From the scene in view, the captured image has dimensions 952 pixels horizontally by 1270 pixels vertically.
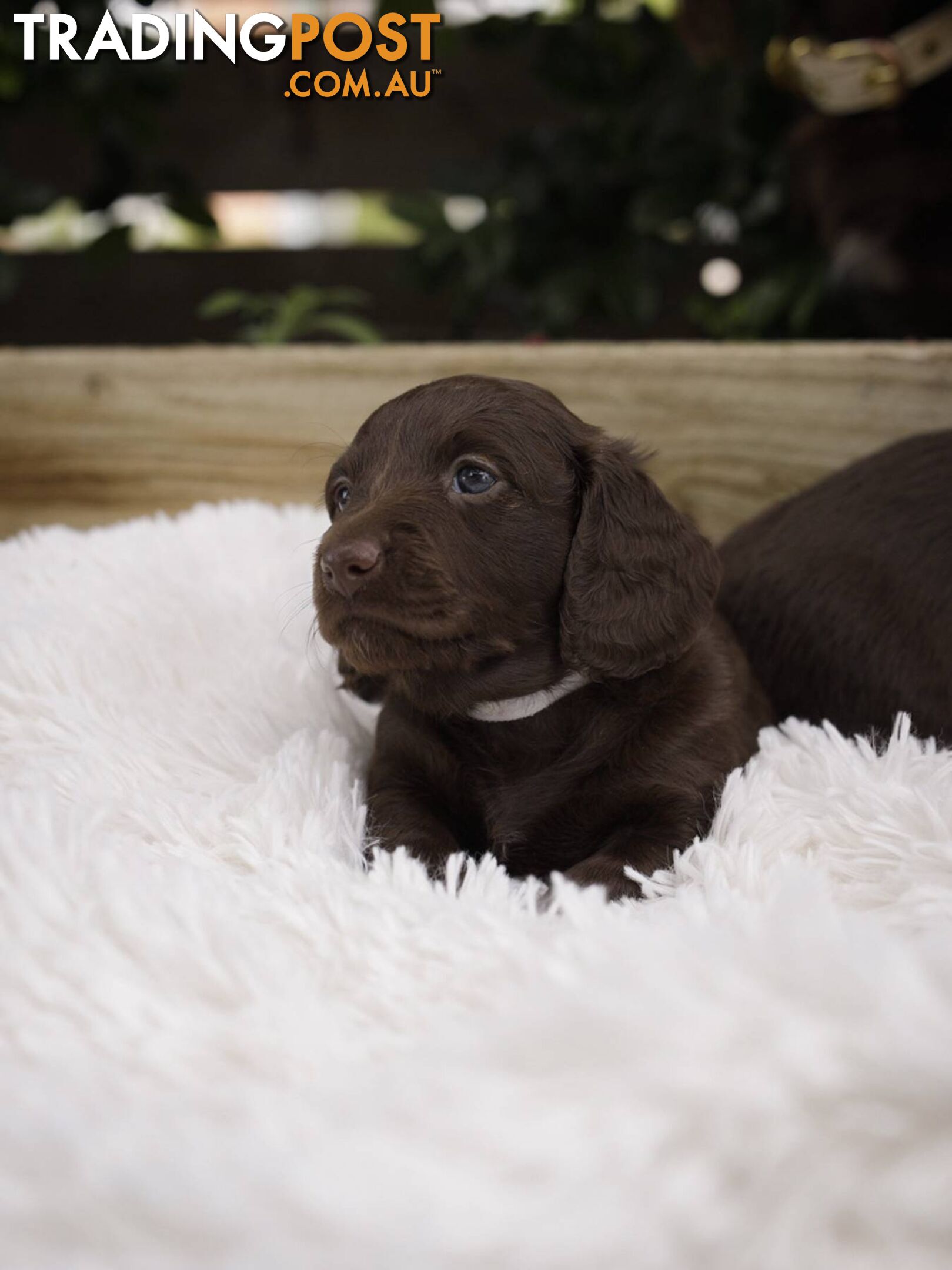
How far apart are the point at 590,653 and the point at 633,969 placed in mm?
451

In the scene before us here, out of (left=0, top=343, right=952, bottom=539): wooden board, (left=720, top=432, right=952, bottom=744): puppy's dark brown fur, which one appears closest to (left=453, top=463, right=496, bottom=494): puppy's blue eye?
(left=720, top=432, right=952, bottom=744): puppy's dark brown fur

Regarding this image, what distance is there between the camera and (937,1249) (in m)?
0.58

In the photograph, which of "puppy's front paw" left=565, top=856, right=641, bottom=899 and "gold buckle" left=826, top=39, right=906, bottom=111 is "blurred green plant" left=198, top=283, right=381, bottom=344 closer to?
"gold buckle" left=826, top=39, right=906, bottom=111

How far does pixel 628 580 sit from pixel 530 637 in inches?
4.3

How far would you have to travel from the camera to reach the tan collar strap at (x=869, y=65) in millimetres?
1887

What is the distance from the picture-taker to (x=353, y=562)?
1.02 metres

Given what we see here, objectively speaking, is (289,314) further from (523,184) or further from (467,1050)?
(467,1050)

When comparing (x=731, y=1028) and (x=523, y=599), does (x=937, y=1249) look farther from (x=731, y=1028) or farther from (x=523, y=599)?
(x=523, y=599)

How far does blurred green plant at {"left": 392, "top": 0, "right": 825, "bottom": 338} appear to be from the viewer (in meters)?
2.40

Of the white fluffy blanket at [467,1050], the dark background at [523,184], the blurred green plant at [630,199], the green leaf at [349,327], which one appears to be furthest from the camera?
the green leaf at [349,327]

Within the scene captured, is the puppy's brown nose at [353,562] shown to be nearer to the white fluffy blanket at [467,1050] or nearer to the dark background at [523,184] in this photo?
the white fluffy blanket at [467,1050]

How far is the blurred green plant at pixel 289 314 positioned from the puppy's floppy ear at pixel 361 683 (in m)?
1.38

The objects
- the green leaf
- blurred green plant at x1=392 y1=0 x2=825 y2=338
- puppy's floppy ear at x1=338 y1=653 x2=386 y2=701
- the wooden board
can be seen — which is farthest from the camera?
the green leaf

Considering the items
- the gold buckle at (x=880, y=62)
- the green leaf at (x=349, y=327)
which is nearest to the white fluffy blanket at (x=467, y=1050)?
→ the gold buckle at (x=880, y=62)
